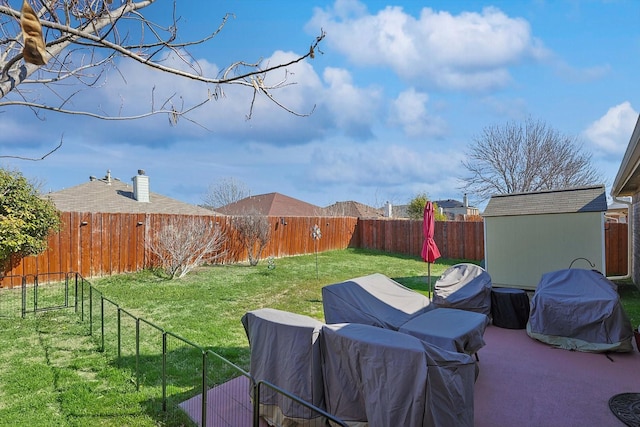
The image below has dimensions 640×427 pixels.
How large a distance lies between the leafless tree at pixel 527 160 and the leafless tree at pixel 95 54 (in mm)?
17989

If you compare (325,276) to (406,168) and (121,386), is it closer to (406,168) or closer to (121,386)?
(121,386)

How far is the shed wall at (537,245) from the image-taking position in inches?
316

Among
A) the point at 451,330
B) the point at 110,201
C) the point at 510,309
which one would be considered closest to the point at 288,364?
the point at 451,330

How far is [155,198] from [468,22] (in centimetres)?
1488

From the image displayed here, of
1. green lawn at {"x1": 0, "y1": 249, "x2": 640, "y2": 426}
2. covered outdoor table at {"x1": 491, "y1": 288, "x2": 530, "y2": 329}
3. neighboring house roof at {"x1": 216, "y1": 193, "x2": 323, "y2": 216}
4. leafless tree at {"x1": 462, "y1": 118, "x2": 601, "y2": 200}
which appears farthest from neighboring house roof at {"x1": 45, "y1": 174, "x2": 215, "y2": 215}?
leafless tree at {"x1": 462, "y1": 118, "x2": 601, "y2": 200}

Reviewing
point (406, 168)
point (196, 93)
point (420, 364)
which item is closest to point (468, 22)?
point (196, 93)

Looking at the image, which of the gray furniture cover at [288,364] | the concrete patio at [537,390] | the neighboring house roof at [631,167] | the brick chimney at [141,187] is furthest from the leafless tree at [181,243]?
the neighboring house roof at [631,167]

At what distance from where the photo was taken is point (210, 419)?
10.6ft

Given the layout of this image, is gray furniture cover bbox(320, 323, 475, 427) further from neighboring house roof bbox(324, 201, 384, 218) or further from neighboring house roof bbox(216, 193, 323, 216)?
neighboring house roof bbox(324, 201, 384, 218)

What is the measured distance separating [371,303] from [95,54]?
12.2 feet

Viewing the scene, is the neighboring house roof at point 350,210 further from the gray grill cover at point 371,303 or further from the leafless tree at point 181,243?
the gray grill cover at point 371,303

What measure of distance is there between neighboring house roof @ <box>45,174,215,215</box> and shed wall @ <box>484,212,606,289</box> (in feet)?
39.7

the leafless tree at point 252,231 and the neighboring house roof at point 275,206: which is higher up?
the neighboring house roof at point 275,206

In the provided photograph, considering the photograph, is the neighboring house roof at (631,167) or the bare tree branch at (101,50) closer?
the bare tree branch at (101,50)
